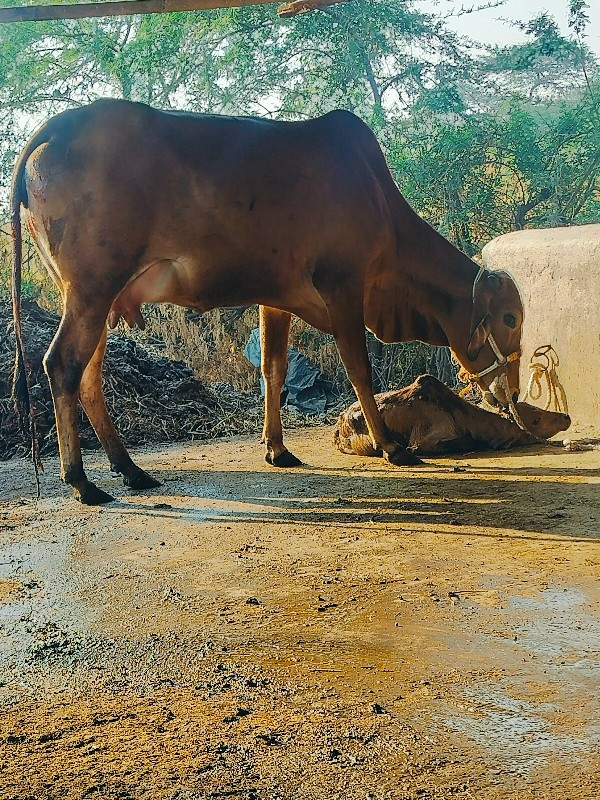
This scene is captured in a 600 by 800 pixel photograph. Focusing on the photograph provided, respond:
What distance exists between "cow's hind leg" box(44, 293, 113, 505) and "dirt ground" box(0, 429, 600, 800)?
14.3 inches

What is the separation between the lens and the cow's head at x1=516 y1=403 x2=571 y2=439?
6.98 metres

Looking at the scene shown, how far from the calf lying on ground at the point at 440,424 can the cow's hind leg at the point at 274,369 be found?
1.71 ft

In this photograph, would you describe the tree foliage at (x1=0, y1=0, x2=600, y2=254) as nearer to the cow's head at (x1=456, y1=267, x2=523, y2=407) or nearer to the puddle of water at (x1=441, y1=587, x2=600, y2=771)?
the cow's head at (x1=456, y1=267, x2=523, y2=407)

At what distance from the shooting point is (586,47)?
1221 cm

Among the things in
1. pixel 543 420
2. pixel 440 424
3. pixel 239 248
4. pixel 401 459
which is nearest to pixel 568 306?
pixel 543 420

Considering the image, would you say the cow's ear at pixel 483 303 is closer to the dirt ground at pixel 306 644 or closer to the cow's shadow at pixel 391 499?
the cow's shadow at pixel 391 499

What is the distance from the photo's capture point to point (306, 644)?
10.9 ft

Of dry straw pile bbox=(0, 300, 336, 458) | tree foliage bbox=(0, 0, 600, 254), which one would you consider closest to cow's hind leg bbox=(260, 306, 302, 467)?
dry straw pile bbox=(0, 300, 336, 458)

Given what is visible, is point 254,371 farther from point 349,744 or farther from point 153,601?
point 349,744

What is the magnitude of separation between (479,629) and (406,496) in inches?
89.5

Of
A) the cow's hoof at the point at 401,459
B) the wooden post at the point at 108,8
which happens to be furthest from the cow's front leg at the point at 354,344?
the wooden post at the point at 108,8

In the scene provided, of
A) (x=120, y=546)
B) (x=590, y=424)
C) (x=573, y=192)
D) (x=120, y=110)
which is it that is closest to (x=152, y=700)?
(x=120, y=546)

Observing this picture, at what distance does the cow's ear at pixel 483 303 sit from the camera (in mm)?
6695

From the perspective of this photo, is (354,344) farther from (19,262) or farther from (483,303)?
(19,262)
